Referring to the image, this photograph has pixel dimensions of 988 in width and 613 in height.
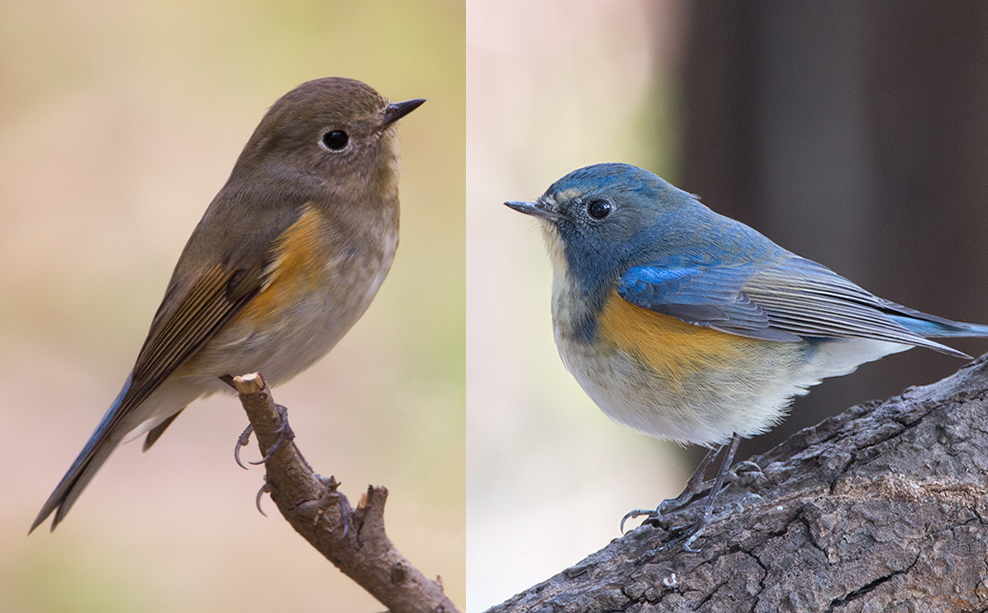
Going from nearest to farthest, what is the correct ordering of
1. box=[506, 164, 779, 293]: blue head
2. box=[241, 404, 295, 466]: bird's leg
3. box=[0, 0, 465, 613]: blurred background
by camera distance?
1. box=[241, 404, 295, 466]: bird's leg
2. box=[506, 164, 779, 293]: blue head
3. box=[0, 0, 465, 613]: blurred background

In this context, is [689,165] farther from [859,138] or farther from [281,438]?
[281,438]

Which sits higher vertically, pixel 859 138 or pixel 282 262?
pixel 859 138

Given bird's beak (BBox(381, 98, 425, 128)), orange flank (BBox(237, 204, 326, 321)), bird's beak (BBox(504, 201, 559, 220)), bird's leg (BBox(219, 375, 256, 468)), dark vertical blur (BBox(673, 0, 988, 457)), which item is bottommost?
bird's leg (BBox(219, 375, 256, 468))

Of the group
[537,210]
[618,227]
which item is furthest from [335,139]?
[618,227]

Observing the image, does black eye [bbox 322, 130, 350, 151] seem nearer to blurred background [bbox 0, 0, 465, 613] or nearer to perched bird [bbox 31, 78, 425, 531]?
perched bird [bbox 31, 78, 425, 531]

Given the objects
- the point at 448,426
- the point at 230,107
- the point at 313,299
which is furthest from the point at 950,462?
the point at 230,107

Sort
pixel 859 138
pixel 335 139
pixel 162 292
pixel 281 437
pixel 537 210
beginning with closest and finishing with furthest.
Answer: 1. pixel 281 437
2. pixel 537 210
3. pixel 335 139
4. pixel 859 138
5. pixel 162 292

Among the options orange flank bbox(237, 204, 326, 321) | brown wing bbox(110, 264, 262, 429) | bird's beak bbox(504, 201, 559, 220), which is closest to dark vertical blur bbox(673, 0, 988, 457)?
bird's beak bbox(504, 201, 559, 220)

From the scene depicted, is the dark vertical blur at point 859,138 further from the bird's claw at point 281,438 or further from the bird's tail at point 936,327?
the bird's claw at point 281,438

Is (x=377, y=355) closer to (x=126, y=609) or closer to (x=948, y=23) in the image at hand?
(x=126, y=609)
